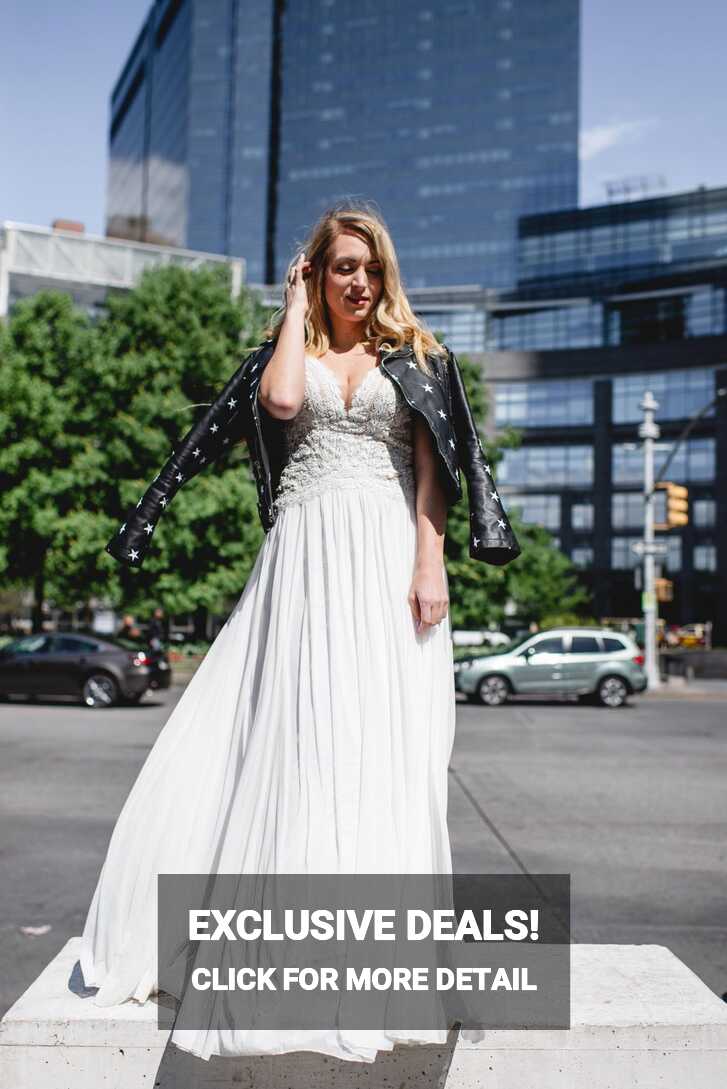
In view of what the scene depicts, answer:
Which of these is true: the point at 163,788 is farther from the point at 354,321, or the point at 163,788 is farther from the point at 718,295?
the point at 718,295

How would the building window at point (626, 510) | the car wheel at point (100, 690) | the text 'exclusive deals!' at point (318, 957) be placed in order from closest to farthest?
the text 'exclusive deals!' at point (318, 957), the car wheel at point (100, 690), the building window at point (626, 510)

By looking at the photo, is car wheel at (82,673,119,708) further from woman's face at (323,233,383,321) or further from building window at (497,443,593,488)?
building window at (497,443,593,488)

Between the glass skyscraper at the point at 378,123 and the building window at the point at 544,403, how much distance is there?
110ft

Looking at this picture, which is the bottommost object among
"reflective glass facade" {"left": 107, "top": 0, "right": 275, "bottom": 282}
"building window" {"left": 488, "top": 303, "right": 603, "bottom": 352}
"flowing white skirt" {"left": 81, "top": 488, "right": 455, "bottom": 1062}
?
Answer: "flowing white skirt" {"left": 81, "top": 488, "right": 455, "bottom": 1062}

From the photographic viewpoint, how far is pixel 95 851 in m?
6.36

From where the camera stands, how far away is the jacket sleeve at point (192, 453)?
2713 mm

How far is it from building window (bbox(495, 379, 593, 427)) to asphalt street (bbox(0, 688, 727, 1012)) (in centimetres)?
7026

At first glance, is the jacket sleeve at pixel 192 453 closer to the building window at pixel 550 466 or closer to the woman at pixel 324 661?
the woman at pixel 324 661

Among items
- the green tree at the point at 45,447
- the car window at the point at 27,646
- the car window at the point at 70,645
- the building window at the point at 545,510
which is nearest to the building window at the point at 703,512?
the building window at the point at 545,510

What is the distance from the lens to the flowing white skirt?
240 cm

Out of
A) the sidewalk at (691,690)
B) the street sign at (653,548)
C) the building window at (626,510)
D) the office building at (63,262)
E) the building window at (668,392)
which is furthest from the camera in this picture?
the building window at (626,510)

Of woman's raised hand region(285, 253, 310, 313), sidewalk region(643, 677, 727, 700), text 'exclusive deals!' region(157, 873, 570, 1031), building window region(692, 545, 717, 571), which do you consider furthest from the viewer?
building window region(692, 545, 717, 571)

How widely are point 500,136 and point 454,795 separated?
125 meters

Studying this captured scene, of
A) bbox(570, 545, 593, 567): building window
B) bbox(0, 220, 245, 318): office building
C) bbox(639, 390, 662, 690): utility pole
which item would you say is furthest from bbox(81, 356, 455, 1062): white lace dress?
bbox(570, 545, 593, 567): building window
